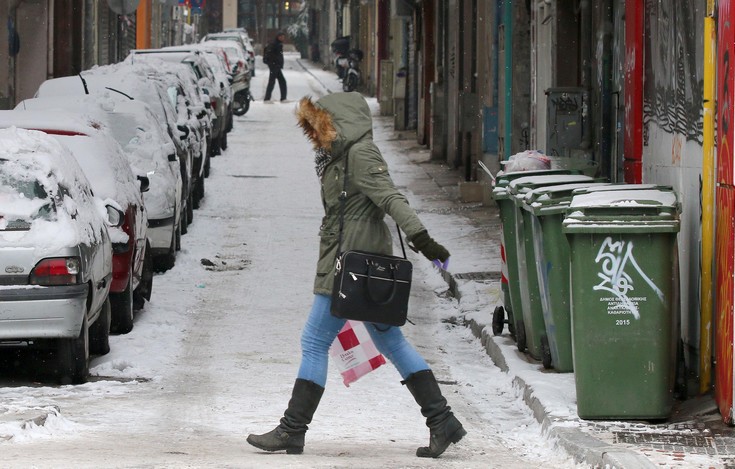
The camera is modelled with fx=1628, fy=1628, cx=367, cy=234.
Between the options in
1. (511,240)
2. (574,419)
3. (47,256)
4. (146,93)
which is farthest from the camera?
(146,93)

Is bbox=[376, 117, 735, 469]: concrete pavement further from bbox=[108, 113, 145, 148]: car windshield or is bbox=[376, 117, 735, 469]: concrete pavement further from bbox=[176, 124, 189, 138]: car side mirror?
bbox=[176, 124, 189, 138]: car side mirror

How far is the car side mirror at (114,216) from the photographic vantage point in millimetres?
11258

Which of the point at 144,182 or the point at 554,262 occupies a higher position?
the point at 144,182

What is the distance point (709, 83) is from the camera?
854 cm

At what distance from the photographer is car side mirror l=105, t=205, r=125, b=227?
1126 centimetres

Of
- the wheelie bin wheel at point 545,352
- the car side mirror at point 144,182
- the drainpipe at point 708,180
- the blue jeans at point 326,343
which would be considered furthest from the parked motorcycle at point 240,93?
the blue jeans at point 326,343

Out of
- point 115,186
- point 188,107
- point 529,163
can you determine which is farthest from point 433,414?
point 188,107

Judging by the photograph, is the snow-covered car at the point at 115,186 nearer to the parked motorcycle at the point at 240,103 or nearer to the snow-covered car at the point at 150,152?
the snow-covered car at the point at 150,152

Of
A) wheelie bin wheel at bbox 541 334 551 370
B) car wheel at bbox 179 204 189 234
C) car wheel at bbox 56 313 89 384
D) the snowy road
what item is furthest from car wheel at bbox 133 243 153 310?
car wheel at bbox 179 204 189 234

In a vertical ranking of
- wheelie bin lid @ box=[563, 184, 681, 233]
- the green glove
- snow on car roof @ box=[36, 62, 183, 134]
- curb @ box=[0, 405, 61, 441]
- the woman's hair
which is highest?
snow on car roof @ box=[36, 62, 183, 134]

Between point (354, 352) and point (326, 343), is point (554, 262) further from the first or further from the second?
point (326, 343)

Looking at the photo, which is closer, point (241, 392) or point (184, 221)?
point (241, 392)

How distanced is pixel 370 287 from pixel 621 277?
1452 millimetres

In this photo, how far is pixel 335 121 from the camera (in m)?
7.71
